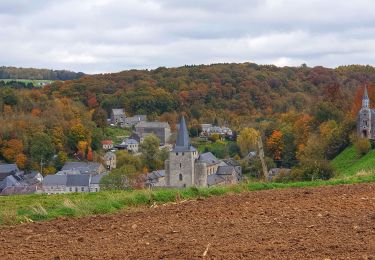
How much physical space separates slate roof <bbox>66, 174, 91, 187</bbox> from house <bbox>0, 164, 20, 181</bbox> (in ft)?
28.1

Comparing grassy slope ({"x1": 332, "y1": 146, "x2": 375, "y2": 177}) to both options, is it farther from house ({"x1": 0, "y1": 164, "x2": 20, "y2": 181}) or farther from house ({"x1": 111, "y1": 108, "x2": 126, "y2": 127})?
house ({"x1": 111, "y1": 108, "x2": 126, "y2": 127})

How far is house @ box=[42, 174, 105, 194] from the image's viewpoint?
56094mm

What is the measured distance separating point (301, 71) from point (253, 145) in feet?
198

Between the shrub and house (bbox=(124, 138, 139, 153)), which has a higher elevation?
the shrub

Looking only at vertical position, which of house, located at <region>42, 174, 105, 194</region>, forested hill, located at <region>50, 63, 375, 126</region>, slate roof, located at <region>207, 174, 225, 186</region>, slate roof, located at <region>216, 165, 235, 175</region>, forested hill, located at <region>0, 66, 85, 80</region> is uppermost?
forested hill, located at <region>0, 66, 85, 80</region>

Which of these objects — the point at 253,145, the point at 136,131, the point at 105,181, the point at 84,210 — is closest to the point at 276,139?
the point at 253,145

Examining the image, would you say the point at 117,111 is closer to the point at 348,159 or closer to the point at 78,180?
the point at 78,180

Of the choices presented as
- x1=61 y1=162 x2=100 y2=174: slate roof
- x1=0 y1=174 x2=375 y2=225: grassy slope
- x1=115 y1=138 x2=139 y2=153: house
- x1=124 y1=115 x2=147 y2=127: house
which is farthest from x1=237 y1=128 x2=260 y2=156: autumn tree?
x1=0 y1=174 x2=375 y2=225: grassy slope

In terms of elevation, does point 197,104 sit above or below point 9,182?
above

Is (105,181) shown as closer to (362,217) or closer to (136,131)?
(362,217)

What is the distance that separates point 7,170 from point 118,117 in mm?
47914

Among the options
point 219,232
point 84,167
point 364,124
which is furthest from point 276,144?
point 219,232

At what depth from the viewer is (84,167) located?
224 ft

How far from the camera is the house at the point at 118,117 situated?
110m
